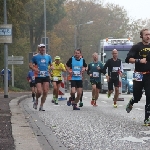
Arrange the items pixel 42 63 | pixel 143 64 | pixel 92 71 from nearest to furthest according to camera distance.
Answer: pixel 143 64 < pixel 42 63 < pixel 92 71

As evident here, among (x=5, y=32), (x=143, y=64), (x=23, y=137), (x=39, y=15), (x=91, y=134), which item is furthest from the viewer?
(x=39, y=15)

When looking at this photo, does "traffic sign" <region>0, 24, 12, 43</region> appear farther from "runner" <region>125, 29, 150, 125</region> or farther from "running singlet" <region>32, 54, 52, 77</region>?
"runner" <region>125, 29, 150, 125</region>

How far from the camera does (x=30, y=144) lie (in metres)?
8.55

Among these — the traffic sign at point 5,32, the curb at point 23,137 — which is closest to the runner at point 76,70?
the curb at point 23,137

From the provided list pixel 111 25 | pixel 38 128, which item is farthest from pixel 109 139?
pixel 111 25

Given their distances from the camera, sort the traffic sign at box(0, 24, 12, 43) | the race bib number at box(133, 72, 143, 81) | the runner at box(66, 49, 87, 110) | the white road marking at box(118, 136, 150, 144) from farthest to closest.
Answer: the traffic sign at box(0, 24, 12, 43) < the runner at box(66, 49, 87, 110) < the race bib number at box(133, 72, 143, 81) < the white road marking at box(118, 136, 150, 144)

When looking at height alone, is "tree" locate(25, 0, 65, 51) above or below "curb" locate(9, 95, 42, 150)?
above

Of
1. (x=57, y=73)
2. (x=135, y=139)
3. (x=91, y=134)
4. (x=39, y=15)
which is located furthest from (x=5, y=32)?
(x=39, y=15)

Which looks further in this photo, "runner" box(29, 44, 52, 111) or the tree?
the tree

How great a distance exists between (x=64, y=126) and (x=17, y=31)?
23193 mm

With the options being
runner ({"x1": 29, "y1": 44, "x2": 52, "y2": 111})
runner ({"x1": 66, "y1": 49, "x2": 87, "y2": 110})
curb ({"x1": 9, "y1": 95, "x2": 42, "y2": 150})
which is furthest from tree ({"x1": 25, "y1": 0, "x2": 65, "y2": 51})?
curb ({"x1": 9, "y1": 95, "x2": 42, "y2": 150})

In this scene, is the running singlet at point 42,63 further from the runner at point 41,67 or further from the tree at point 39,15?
the tree at point 39,15

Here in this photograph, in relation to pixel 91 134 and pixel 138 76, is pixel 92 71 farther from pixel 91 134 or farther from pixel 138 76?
pixel 91 134

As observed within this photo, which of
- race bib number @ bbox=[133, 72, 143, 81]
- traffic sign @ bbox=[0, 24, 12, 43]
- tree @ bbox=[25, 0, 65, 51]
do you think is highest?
tree @ bbox=[25, 0, 65, 51]
